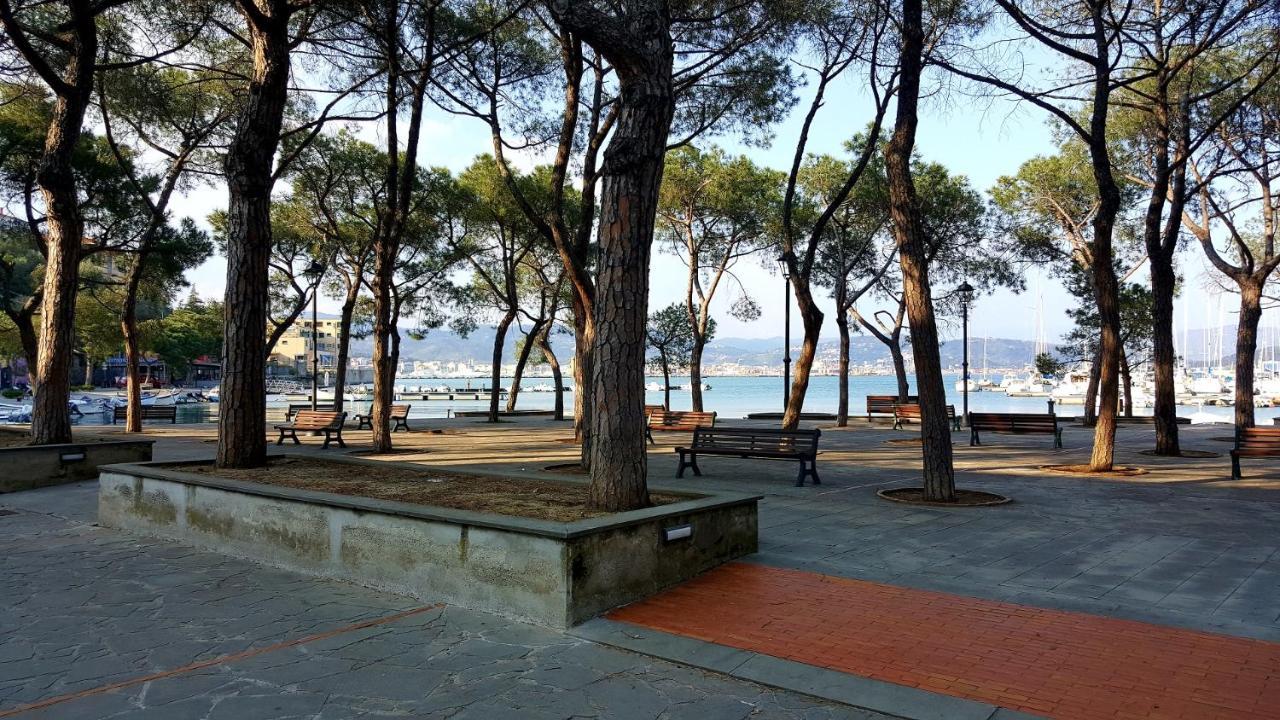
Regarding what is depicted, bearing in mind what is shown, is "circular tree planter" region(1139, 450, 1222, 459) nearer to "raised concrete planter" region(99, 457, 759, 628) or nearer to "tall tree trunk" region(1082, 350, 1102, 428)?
"tall tree trunk" region(1082, 350, 1102, 428)

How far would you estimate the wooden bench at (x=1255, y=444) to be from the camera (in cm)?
1093

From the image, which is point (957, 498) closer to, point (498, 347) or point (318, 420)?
point (318, 420)

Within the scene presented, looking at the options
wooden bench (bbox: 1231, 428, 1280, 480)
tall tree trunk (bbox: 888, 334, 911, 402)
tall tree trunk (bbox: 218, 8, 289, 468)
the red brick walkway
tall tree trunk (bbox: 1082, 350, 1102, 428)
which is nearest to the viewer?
the red brick walkway

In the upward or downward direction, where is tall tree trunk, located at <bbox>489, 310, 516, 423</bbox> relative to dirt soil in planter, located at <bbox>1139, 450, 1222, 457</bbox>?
upward

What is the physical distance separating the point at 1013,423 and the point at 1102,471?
495 centimetres

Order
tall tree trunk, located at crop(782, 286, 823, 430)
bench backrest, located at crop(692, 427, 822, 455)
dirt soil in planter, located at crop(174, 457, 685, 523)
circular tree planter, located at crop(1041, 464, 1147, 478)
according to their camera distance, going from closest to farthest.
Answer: dirt soil in planter, located at crop(174, 457, 685, 523)
bench backrest, located at crop(692, 427, 822, 455)
circular tree planter, located at crop(1041, 464, 1147, 478)
tall tree trunk, located at crop(782, 286, 823, 430)

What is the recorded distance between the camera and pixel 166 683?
361cm

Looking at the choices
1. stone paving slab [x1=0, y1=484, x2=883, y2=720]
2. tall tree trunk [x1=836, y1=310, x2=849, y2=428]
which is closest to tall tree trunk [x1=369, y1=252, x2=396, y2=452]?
stone paving slab [x1=0, y1=484, x2=883, y2=720]

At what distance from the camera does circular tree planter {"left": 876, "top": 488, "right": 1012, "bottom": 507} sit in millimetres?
8789

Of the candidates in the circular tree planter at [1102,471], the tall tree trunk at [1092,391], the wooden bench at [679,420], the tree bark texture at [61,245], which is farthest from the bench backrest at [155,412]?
the tall tree trunk at [1092,391]

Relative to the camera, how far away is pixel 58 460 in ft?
34.0

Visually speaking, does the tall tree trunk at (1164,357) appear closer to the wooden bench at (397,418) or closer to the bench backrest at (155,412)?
the wooden bench at (397,418)

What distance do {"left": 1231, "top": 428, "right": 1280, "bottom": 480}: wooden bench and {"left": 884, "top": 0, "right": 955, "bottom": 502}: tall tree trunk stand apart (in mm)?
5282

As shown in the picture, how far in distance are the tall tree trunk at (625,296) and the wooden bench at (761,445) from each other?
5.05m
